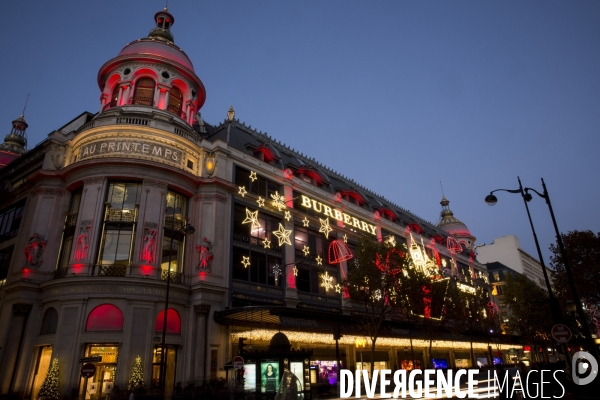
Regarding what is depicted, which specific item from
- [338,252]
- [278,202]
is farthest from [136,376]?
[338,252]

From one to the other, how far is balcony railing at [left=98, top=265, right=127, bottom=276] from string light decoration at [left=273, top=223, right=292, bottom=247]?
14.5m

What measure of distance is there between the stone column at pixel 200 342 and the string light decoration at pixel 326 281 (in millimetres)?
15040

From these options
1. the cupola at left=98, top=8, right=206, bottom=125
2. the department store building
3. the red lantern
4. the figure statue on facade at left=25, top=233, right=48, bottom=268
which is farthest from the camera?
the red lantern

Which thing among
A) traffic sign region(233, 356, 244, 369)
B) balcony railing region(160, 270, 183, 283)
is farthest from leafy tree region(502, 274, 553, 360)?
traffic sign region(233, 356, 244, 369)

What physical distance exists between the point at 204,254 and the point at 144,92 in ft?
56.3

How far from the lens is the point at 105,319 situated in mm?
27062

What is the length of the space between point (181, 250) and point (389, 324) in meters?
22.7

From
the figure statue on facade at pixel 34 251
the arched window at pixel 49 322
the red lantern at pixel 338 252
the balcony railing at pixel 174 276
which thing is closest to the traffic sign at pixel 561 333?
the balcony railing at pixel 174 276

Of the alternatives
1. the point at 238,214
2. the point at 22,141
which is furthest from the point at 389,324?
the point at 22,141

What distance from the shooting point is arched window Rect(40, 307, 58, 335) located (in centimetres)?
2784

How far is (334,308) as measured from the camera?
4184 centimetres

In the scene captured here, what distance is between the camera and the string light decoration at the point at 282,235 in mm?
39000

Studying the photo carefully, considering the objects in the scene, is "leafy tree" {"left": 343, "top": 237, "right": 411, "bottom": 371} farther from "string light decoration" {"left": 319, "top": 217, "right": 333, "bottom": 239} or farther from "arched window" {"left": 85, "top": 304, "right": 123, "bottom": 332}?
"arched window" {"left": 85, "top": 304, "right": 123, "bottom": 332}

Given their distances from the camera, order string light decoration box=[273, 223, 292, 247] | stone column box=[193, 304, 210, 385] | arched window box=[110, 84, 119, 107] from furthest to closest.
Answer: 1. string light decoration box=[273, 223, 292, 247]
2. arched window box=[110, 84, 119, 107]
3. stone column box=[193, 304, 210, 385]
